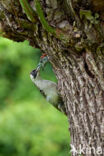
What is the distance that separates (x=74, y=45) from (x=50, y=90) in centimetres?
121

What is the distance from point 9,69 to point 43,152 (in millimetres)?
3254

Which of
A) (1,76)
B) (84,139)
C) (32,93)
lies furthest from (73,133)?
(1,76)

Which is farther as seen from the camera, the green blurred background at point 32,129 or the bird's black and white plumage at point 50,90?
the green blurred background at point 32,129

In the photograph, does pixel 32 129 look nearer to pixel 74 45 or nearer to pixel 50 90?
pixel 50 90

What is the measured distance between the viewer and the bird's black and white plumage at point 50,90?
14.9 feet

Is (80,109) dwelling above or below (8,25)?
below

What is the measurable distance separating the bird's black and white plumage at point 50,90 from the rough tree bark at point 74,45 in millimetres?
631

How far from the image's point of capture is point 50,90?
464 centimetres

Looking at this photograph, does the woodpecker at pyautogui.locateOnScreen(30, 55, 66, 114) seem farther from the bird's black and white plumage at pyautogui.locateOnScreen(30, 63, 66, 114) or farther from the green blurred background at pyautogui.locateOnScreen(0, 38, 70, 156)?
the green blurred background at pyautogui.locateOnScreen(0, 38, 70, 156)

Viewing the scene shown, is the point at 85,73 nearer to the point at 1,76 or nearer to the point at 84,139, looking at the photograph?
the point at 84,139

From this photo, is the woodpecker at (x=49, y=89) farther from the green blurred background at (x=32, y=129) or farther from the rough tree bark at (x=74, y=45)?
the green blurred background at (x=32, y=129)

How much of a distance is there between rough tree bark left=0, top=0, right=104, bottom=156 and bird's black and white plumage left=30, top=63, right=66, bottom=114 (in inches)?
24.9

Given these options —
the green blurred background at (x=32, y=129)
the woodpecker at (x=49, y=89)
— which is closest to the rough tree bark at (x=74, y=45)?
the woodpecker at (x=49, y=89)

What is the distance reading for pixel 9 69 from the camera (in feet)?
38.1
